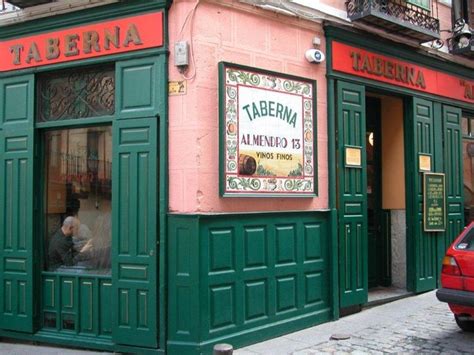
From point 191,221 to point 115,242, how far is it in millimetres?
1065

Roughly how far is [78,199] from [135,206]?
1.22 metres

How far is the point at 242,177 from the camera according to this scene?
258 inches

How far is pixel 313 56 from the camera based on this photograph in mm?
7445

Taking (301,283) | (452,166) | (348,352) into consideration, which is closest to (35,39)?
(301,283)

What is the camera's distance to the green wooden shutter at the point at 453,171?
985 cm

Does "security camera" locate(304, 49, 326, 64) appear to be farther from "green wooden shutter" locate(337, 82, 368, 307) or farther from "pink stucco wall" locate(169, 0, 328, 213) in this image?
"pink stucco wall" locate(169, 0, 328, 213)

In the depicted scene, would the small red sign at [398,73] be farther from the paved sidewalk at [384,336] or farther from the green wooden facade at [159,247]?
the paved sidewalk at [384,336]

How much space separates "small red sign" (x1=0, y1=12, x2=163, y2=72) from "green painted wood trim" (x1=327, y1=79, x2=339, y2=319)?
8.78 feet

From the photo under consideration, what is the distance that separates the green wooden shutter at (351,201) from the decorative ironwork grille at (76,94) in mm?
3267

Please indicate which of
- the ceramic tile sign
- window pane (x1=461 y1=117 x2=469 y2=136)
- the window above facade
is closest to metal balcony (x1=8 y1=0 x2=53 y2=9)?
the ceramic tile sign

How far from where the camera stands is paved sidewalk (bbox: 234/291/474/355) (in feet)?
20.8

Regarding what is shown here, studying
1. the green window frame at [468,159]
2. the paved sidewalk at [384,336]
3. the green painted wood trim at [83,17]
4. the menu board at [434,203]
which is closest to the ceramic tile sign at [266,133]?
the green painted wood trim at [83,17]

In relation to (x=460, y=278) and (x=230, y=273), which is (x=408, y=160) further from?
(x=230, y=273)

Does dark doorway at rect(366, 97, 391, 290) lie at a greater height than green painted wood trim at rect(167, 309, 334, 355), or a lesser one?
greater
